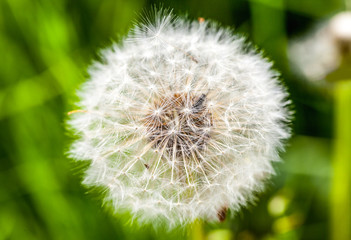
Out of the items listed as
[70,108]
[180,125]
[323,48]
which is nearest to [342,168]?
[323,48]

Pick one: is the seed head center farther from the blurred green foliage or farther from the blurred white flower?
the blurred white flower

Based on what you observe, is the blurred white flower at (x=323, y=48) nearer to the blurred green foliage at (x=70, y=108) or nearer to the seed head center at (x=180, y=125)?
the blurred green foliage at (x=70, y=108)

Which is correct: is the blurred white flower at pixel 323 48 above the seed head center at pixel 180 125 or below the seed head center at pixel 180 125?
above

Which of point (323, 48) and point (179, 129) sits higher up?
point (323, 48)

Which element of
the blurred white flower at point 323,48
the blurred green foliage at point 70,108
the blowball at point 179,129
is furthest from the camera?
the blurred green foliage at point 70,108

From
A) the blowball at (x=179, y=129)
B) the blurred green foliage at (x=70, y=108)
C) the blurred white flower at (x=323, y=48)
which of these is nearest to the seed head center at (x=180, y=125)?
the blowball at (x=179, y=129)

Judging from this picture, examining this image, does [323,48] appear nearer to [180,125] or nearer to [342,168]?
[342,168]
